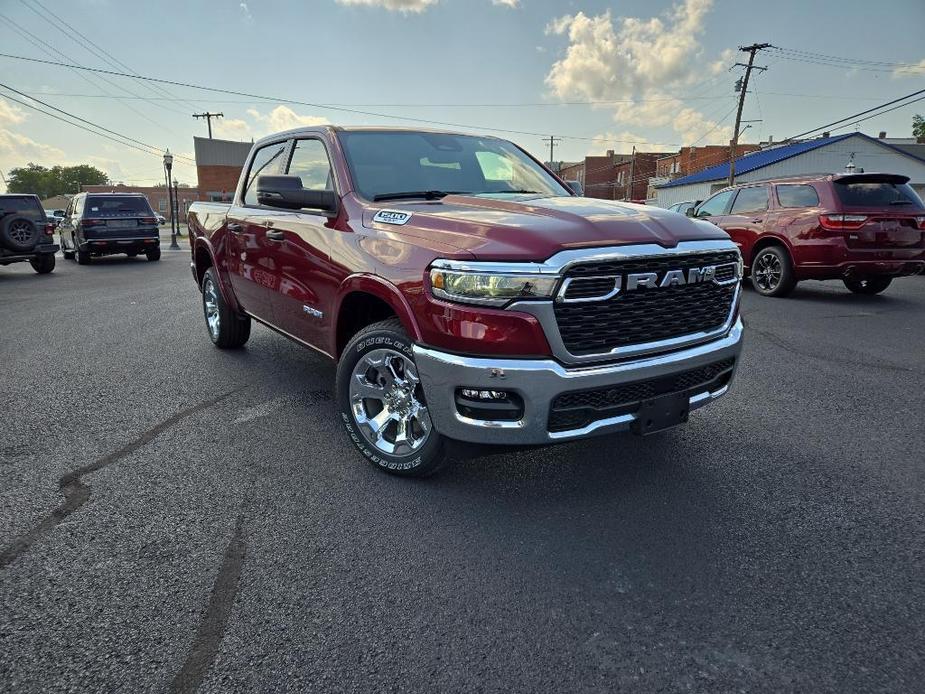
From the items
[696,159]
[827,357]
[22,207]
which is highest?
[696,159]

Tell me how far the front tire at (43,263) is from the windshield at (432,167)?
13.2 metres

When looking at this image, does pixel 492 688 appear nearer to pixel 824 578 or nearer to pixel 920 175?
pixel 824 578

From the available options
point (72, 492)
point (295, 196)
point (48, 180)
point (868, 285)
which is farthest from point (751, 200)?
point (48, 180)

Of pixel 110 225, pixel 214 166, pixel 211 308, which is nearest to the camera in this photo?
pixel 211 308

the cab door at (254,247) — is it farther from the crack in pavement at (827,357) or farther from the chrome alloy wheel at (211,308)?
the crack in pavement at (827,357)

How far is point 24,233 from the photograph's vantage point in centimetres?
1290

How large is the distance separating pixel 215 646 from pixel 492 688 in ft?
3.04

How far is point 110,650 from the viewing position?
1940mm

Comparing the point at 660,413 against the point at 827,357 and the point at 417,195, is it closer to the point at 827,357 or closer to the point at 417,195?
the point at 417,195

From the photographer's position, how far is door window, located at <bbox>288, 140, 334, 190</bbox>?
3846 mm

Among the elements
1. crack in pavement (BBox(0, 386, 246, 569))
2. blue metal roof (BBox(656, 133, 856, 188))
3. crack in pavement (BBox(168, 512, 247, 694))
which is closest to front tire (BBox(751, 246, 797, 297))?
crack in pavement (BBox(0, 386, 246, 569))

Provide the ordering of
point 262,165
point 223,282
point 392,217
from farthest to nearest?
point 223,282
point 262,165
point 392,217

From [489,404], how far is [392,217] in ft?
3.82

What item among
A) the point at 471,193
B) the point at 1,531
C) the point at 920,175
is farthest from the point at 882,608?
the point at 920,175
